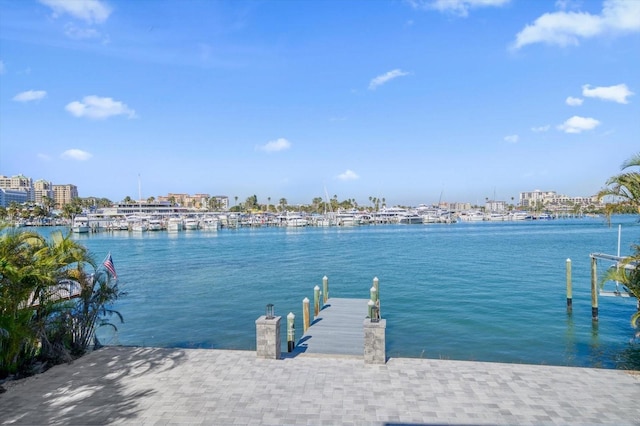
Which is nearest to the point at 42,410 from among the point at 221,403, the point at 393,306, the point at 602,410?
the point at 221,403

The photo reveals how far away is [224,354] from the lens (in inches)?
437

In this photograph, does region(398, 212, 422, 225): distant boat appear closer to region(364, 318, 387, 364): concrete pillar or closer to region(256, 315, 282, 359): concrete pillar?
region(364, 318, 387, 364): concrete pillar

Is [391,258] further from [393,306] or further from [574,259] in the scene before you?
[393,306]

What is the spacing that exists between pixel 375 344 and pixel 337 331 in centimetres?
469

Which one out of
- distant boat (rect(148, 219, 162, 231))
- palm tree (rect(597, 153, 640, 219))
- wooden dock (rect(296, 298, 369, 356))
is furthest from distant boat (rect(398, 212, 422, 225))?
palm tree (rect(597, 153, 640, 219))

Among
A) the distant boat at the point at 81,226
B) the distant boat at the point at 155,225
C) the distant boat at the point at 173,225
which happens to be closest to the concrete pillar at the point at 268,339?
the distant boat at the point at 173,225

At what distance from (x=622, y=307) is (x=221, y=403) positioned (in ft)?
76.3

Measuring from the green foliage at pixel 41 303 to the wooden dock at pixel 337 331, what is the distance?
617cm

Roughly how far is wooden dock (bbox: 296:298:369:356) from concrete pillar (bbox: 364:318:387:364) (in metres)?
1.73

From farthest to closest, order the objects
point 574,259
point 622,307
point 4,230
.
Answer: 1. point 574,259
2. point 622,307
3. point 4,230

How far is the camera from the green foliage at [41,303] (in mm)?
9312

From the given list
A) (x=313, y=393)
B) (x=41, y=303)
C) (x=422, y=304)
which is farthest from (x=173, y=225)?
(x=313, y=393)

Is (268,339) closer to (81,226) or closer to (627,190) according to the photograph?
(627,190)

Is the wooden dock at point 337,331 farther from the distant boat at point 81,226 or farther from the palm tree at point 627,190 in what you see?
the distant boat at point 81,226
